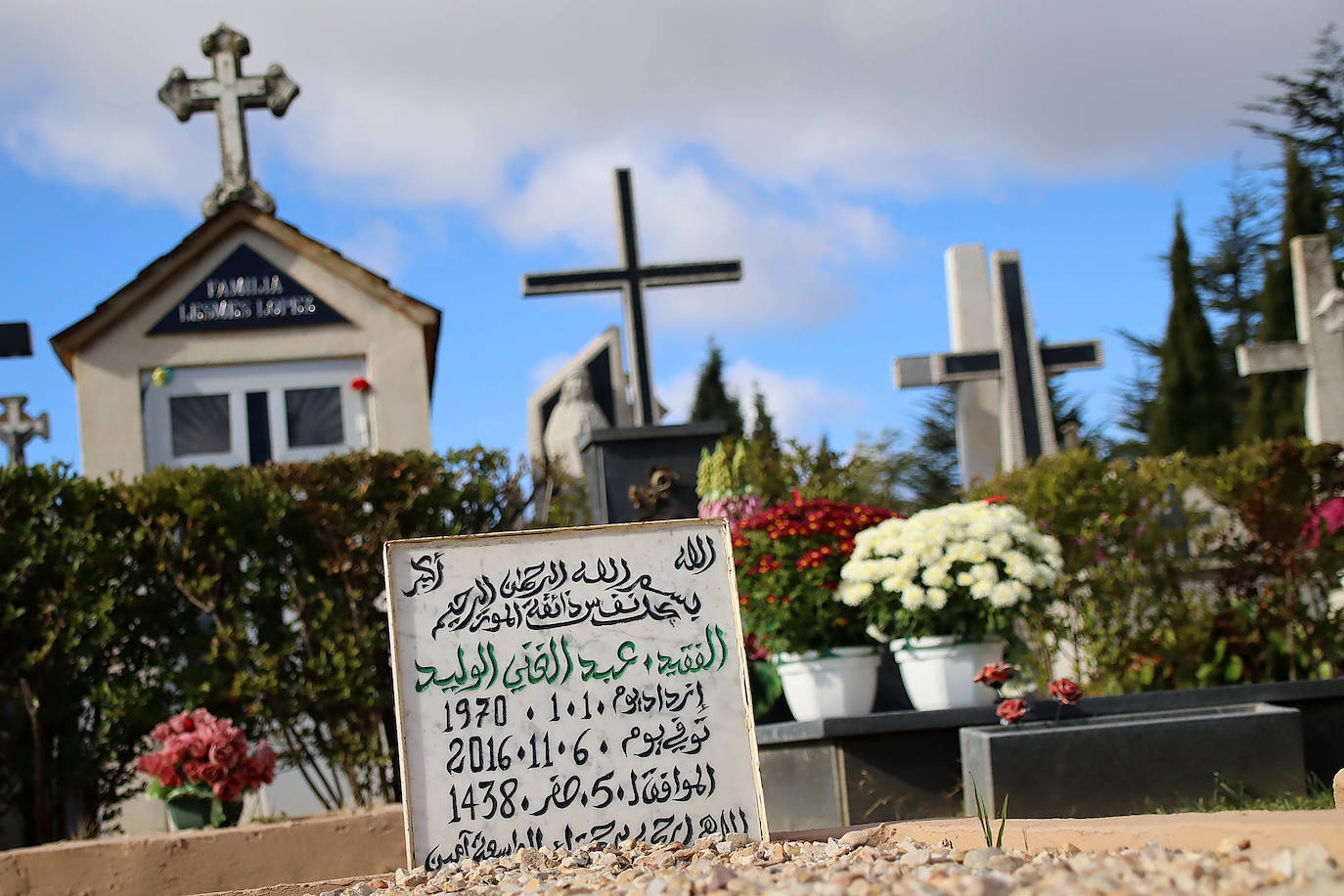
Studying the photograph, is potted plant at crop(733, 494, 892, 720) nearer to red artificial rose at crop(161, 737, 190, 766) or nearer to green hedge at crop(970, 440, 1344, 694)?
green hedge at crop(970, 440, 1344, 694)

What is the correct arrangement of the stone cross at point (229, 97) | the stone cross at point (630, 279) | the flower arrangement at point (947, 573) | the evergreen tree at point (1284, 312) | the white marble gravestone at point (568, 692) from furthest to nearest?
the evergreen tree at point (1284, 312), the stone cross at point (229, 97), the stone cross at point (630, 279), the flower arrangement at point (947, 573), the white marble gravestone at point (568, 692)

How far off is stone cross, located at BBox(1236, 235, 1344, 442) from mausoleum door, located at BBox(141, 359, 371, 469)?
8.12 meters

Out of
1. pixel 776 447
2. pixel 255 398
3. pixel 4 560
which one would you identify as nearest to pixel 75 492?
pixel 4 560

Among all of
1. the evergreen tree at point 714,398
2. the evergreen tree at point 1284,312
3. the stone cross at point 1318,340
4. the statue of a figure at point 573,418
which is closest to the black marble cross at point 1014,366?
the stone cross at point 1318,340

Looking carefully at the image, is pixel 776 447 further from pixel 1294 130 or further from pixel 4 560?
pixel 1294 130

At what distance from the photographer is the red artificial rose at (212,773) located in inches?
224

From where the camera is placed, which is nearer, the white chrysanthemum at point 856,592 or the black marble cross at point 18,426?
the white chrysanthemum at point 856,592

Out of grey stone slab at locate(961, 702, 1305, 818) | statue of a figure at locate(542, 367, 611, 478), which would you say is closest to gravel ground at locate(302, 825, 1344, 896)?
grey stone slab at locate(961, 702, 1305, 818)

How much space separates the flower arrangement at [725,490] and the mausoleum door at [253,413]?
205 inches

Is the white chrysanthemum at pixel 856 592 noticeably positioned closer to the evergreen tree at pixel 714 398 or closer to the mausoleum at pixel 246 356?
the mausoleum at pixel 246 356

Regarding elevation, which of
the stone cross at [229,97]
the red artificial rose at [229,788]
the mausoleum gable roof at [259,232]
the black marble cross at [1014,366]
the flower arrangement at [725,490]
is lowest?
the red artificial rose at [229,788]

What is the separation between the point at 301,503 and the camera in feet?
21.9

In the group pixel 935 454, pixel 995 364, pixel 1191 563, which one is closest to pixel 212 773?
pixel 1191 563

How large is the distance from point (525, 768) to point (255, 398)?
882 centimetres
